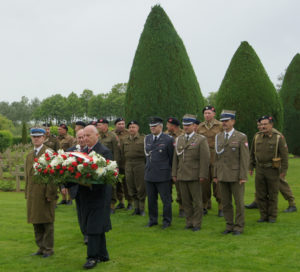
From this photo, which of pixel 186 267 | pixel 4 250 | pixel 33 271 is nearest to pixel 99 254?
pixel 33 271

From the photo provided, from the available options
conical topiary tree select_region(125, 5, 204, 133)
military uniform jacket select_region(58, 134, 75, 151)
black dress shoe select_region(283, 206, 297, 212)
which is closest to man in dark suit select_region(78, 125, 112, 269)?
black dress shoe select_region(283, 206, 297, 212)

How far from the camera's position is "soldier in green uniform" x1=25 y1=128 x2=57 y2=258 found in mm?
5410

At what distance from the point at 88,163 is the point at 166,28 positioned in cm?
1202

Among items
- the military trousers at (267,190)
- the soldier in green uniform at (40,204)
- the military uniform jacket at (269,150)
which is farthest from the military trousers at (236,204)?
the soldier in green uniform at (40,204)

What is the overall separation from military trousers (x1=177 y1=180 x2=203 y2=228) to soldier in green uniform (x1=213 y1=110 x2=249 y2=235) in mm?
460

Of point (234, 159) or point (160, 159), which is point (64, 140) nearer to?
point (160, 159)

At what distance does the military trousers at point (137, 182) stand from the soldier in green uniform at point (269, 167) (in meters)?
2.55

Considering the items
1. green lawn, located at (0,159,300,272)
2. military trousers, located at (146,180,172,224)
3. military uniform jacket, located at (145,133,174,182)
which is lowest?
green lawn, located at (0,159,300,272)

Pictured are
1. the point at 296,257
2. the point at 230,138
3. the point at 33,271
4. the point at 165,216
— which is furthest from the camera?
the point at 165,216

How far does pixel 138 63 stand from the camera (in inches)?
615

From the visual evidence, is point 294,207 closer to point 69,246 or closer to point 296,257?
point 296,257

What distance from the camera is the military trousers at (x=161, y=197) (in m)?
7.43

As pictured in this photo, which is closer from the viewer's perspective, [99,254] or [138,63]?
[99,254]

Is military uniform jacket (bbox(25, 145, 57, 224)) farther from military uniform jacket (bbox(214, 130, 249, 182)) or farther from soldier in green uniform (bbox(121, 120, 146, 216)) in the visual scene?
soldier in green uniform (bbox(121, 120, 146, 216))
